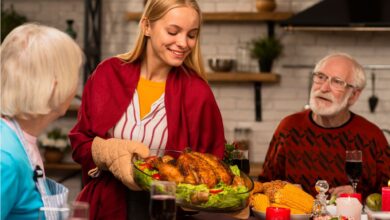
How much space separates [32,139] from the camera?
2.27 meters

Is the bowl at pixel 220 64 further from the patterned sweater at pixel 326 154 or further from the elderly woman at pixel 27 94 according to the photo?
the elderly woman at pixel 27 94

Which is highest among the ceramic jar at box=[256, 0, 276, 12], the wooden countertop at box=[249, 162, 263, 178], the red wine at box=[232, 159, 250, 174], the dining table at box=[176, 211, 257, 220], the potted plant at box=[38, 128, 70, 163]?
the ceramic jar at box=[256, 0, 276, 12]

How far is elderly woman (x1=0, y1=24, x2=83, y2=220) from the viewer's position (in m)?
2.13

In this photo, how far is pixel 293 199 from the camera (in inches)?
120

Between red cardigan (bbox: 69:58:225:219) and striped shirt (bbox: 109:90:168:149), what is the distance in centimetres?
3

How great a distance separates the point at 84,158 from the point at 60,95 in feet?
3.02

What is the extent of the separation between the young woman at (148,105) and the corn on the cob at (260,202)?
0.71 feet

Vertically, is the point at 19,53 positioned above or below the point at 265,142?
above

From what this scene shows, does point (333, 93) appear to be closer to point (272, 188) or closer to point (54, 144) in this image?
point (272, 188)

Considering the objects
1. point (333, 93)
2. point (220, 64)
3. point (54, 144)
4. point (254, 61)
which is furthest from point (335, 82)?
point (54, 144)

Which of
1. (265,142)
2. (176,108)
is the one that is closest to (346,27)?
(265,142)

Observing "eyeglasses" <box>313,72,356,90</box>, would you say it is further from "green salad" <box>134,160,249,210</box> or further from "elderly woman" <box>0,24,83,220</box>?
"elderly woman" <box>0,24,83,220</box>

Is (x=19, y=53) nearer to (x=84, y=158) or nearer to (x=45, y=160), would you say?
(x=84, y=158)

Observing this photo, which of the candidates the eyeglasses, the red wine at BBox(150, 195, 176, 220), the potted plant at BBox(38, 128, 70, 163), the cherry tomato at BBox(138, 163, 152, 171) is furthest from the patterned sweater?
the potted plant at BBox(38, 128, 70, 163)
